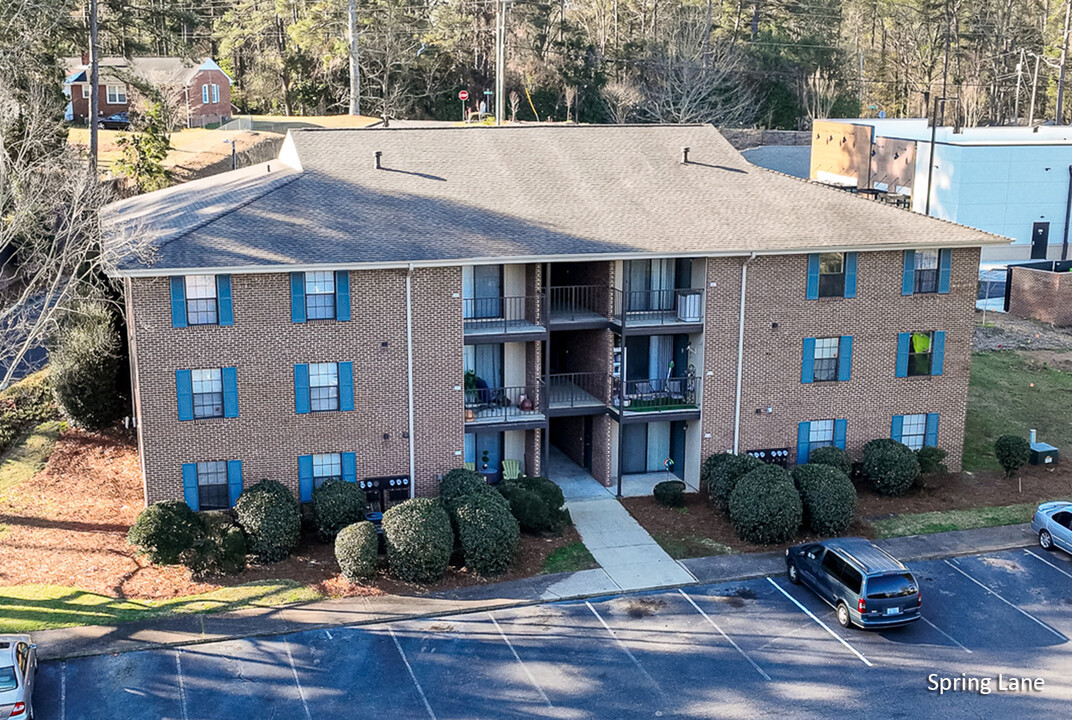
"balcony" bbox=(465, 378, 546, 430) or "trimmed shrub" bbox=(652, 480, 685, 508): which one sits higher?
"balcony" bbox=(465, 378, 546, 430)

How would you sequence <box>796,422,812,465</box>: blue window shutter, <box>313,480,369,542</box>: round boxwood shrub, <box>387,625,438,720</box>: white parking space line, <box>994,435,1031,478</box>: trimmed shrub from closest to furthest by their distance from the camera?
<box>387,625,438,720</box>: white parking space line
<box>313,480,369,542</box>: round boxwood shrub
<box>796,422,812,465</box>: blue window shutter
<box>994,435,1031,478</box>: trimmed shrub

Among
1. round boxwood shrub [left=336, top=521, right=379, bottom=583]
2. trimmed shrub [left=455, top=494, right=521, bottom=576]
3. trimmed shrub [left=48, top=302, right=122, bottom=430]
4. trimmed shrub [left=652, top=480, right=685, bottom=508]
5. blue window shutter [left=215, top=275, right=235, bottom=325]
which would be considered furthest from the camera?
trimmed shrub [left=48, top=302, right=122, bottom=430]

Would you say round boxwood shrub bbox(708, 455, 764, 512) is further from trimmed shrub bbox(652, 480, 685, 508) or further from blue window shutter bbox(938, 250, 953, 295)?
blue window shutter bbox(938, 250, 953, 295)

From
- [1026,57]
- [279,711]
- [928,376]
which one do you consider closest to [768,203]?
[928,376]

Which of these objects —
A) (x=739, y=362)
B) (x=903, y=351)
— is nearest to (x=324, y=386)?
(x=739, y=362)

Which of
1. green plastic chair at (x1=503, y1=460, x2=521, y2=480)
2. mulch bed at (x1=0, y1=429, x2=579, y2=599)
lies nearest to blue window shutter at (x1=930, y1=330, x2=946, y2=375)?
mulch bed at (x1=0, y1=429, x2=579, y2=599)

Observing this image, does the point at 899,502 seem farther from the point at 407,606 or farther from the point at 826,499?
the point at 407,606
